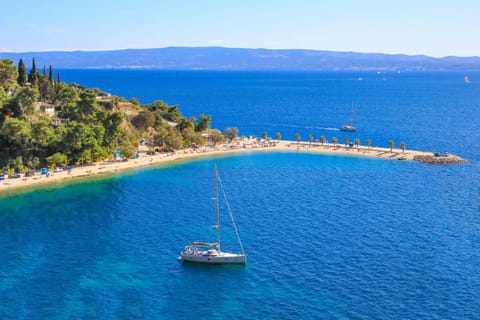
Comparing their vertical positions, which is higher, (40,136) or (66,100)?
(66,100)

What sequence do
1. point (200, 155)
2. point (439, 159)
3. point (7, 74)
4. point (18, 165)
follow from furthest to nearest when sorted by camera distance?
point (7, 74)
point (200, 155)
point (439, 159)
point (18, 165)

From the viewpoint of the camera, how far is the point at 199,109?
196 metres

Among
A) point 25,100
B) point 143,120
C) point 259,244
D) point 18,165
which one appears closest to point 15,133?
point 18,165

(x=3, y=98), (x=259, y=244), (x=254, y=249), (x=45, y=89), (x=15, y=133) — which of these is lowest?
(x=254, y=249)

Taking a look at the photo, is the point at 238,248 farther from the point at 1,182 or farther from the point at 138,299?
the point at 1,182

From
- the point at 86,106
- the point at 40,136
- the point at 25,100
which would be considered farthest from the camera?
the point at 86,106

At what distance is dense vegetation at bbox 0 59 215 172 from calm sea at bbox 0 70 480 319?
11.1 m

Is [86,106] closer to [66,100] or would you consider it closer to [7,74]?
[66,100]

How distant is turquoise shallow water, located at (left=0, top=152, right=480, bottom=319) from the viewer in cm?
4247

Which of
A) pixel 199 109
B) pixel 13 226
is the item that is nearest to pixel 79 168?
pixel 13 226

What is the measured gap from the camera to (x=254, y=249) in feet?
177

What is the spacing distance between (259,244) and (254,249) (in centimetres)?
148

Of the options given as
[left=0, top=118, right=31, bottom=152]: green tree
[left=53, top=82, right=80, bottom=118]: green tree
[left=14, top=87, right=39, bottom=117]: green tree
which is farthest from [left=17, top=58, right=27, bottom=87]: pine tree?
[left=0, top=118, right=31, bottom=152]: green tree

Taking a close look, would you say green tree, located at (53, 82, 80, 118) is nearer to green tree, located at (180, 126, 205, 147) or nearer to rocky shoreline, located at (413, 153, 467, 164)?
green tree, located at (180, 126, 205, 147)
